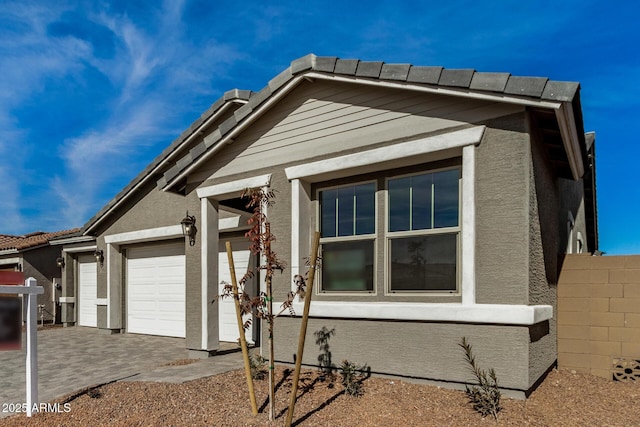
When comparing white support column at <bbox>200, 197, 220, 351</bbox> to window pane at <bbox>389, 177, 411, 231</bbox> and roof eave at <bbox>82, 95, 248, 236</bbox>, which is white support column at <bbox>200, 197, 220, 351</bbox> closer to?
window pane at <bbox>389, 177, 411, 231</bbox>

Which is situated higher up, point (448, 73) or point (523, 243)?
point (448, 73)

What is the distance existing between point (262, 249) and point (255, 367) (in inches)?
89.2

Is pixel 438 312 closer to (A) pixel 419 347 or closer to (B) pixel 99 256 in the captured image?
(A) pixel 419 347

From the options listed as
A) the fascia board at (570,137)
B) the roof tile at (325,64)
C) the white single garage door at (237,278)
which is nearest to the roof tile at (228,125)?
the roof tile at (325,64)

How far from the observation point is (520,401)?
4816mm

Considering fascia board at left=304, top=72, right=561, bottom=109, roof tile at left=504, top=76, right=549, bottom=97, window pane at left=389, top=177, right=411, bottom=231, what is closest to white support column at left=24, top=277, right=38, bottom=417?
window pane at left=389, top=177, right=411, bottom=231

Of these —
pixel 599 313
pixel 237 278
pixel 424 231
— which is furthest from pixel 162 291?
pixel 599 313

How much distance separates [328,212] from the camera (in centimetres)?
694

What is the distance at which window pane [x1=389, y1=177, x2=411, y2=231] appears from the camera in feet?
19.9

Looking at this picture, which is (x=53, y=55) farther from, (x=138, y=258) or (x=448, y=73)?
(x=448, y=73)

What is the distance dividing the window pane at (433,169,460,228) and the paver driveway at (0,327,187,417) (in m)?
5.36

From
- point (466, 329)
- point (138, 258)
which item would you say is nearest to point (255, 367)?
point (466, 329)

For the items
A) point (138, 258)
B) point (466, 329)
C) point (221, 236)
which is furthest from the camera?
point (138, 258)

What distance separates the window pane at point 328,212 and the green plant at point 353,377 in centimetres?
202
